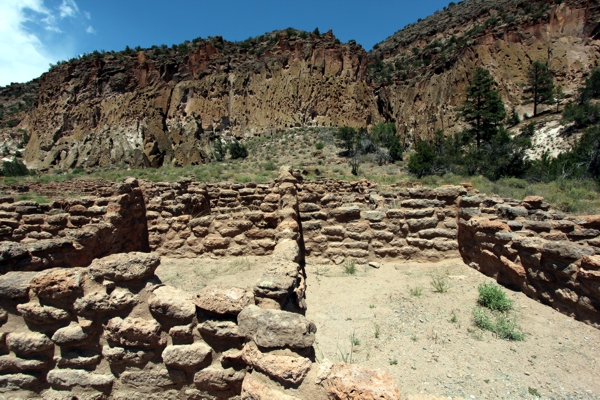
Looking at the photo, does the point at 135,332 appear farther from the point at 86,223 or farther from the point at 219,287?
the point at 86,223

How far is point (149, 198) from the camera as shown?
6.91 meters

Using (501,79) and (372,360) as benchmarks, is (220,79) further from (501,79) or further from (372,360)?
(372,360)

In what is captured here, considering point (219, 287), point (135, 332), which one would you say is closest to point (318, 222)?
point (219, 287)

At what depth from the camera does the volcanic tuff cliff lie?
3353cm

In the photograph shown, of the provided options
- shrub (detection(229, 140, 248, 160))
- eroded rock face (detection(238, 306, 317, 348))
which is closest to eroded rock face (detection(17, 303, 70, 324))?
eroded rock face (detection(238, 306, 317, 348))

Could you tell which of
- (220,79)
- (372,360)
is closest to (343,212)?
(372,360)

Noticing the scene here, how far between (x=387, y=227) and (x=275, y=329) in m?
4.23

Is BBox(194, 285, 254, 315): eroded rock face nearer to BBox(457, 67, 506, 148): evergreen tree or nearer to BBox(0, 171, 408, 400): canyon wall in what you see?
BBox(0, 171, 408, 400): canyon wall

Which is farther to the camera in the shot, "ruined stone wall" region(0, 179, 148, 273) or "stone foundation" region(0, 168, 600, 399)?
"ruined stone wall" region(0, 179, 148, 273)

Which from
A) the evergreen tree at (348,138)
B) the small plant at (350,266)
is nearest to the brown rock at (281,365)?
the small plant at (350,266)

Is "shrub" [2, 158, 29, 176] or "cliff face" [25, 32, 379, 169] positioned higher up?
"cliff face" [25, 32, 379, 169]

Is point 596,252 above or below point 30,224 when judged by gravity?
below

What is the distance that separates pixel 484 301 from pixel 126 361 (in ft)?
14.2

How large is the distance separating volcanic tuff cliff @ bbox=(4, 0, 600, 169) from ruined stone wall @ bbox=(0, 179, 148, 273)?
2695 centimetres
